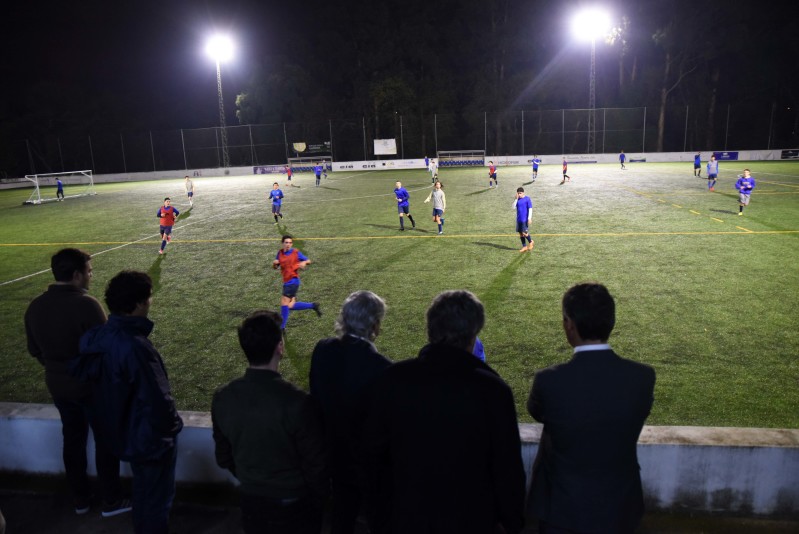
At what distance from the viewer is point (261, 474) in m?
2.99

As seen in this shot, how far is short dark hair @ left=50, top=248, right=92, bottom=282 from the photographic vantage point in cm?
418

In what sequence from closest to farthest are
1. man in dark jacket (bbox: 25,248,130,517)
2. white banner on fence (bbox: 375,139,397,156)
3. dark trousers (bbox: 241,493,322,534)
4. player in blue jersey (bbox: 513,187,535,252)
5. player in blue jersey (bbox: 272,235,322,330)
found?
1. dark trousers (bbox: 241,493,322,534)
2. man in dark jacket (bbox: 25,248,130,517)
3. player in blue jersey (bbox: 272,235,322,330)
4. player in blue jersey (bbox: 513,187,535,252)
5. white banner on fence (bbox: 375,139,397,156)

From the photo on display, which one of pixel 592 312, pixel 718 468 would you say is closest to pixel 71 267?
pixel 592 312

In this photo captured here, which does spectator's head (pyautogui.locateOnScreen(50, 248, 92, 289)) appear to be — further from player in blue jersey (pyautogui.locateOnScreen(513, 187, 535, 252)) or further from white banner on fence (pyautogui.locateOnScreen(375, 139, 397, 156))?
white banner on fence (pyautogui.locateOnScreen(375, 139, 397, 156))

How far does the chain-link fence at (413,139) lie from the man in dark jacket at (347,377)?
2225 inches

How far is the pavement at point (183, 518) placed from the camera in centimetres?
372

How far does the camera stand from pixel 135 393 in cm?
353

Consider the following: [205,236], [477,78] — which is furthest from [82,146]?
[205,236]

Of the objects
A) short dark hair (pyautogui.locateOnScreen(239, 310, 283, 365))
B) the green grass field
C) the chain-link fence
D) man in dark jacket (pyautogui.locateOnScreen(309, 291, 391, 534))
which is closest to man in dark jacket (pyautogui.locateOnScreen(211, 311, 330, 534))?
short dark hair (pyautogui.locateOnScreen(239, 310, 283, 365))

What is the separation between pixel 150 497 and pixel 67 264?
1.86 meters

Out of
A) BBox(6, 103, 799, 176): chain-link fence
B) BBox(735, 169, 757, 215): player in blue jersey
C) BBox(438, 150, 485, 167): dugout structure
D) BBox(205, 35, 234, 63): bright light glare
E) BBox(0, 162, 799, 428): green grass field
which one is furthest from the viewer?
BBox(6, 103, 799, 176): chain-link fence

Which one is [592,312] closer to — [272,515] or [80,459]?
[272,515]

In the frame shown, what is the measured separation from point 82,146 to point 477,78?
45169 mm

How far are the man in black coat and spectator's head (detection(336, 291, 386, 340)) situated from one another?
1.03m
